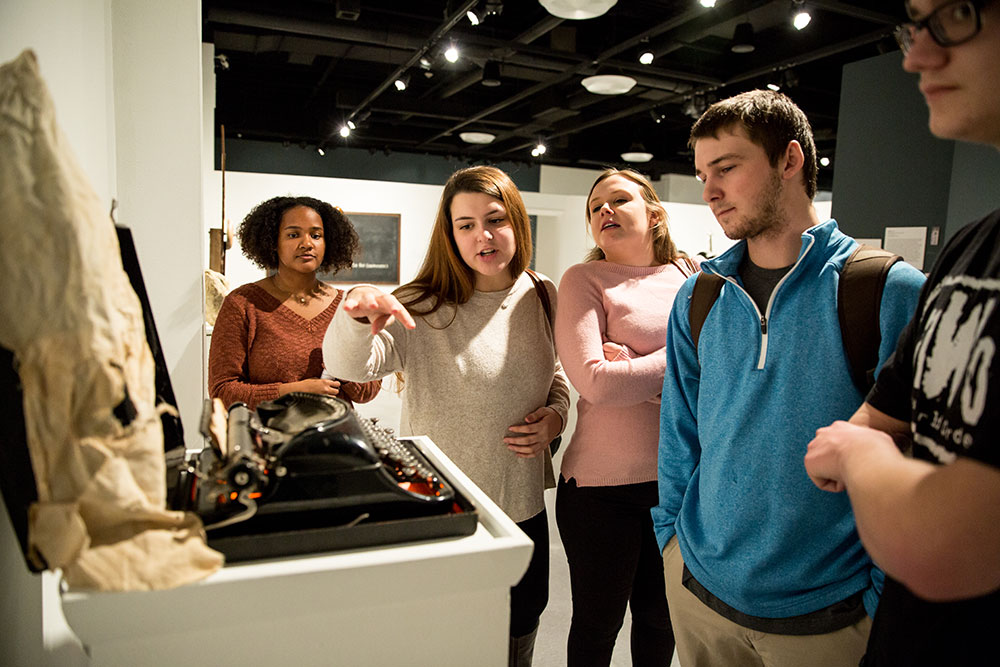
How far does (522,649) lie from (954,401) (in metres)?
1.44

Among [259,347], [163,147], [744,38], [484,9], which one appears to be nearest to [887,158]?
[744,38]

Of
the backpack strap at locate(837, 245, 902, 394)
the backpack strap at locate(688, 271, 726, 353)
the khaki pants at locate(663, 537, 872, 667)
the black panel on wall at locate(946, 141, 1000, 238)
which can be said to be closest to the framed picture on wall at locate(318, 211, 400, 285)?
the black panel on wall at locate(946, 141, 1000, 238)

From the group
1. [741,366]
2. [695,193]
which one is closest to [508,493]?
[741,366]

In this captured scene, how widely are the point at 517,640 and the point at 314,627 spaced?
124cm

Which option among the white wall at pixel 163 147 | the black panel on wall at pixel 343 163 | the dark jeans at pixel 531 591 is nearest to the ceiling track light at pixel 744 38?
the white wall at pixel 163 147

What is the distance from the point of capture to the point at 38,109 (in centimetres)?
58

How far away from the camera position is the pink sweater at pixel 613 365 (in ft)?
5.73

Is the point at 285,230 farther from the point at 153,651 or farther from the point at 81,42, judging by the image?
the point at 153,651

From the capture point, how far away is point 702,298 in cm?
156

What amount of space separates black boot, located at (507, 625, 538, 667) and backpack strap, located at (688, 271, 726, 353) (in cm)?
97

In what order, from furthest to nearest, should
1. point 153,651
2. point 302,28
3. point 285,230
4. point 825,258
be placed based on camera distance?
point 302,28
point 285,230
point 825,258
point 153,651

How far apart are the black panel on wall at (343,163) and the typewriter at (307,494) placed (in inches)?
454

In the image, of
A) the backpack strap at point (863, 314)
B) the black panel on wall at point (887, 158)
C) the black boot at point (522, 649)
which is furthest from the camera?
the black panel on wall at point (887, 158)

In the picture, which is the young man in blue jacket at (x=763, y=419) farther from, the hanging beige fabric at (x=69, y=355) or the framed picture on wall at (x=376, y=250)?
the framed picture on wall at (x=376, y=250)
